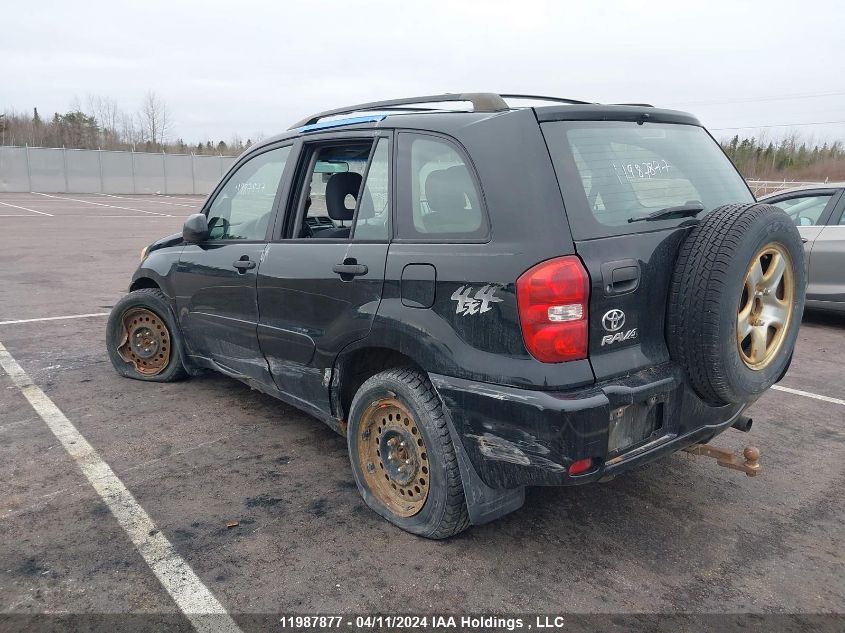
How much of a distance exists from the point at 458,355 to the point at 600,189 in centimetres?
88

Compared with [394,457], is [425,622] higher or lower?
lower

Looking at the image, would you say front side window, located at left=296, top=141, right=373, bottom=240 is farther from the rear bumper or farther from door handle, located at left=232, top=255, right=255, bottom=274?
the rear bumper

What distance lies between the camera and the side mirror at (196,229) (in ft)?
13.7

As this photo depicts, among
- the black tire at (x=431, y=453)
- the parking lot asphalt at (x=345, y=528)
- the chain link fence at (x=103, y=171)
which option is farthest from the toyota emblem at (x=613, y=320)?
the chain link fence at (x=103, y=171)

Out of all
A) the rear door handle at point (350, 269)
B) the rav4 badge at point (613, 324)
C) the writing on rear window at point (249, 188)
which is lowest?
the rav4 badge at point (613, 324)

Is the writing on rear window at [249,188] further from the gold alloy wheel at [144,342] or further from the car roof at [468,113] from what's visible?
the gold alloy wheel at [144,342]

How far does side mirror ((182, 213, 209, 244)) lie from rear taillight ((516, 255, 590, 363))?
2470 millimetres

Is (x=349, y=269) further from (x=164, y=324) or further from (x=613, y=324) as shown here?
(x=164, y=324)

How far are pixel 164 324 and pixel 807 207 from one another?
6.81 meters

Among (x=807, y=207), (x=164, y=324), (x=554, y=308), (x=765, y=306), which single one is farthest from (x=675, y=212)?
(x=807, y=207)

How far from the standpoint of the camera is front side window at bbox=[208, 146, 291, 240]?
12.7 ft

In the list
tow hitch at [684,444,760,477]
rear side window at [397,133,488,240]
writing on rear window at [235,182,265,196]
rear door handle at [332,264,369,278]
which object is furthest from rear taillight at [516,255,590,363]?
writing on rear window at [235,182,265,196]

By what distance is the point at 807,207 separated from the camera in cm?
743

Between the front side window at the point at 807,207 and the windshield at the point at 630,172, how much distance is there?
480 cm
